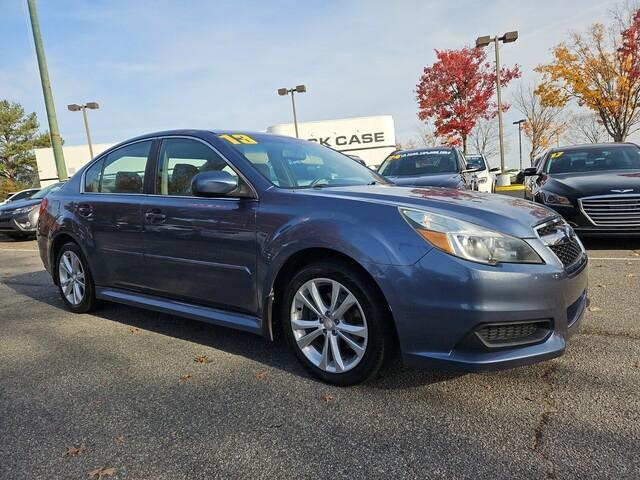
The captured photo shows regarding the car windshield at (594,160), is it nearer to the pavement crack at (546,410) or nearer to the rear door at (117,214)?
the pavement crack at (546,410)

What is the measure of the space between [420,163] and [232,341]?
580 centimetres

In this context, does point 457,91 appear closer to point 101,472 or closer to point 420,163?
point 420,163

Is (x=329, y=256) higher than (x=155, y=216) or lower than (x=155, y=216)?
lower

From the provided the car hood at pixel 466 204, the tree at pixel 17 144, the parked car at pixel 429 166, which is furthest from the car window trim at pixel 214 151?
the tree at pixel 17 144

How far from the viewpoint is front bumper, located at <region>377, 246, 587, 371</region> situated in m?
2.35

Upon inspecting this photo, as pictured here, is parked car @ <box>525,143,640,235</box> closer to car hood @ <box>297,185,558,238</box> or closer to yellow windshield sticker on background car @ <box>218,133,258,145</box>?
car hood @ <box>297,185,558,238</box>

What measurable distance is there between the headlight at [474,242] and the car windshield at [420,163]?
5.82 meters

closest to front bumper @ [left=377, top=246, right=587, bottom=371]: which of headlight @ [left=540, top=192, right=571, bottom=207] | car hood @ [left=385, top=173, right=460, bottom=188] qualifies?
headlight @ [left=540, top=192, right=571, bottom=207]

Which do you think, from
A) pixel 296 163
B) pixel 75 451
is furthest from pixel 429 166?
pixel 75 451

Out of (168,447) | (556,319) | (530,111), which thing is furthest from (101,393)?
(530,111)

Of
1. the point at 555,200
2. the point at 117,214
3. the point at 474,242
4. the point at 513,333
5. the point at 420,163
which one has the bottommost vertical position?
the point at 513,333

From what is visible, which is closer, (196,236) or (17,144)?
(196,236)

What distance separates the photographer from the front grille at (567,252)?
2.63 metres

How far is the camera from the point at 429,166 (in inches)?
332
